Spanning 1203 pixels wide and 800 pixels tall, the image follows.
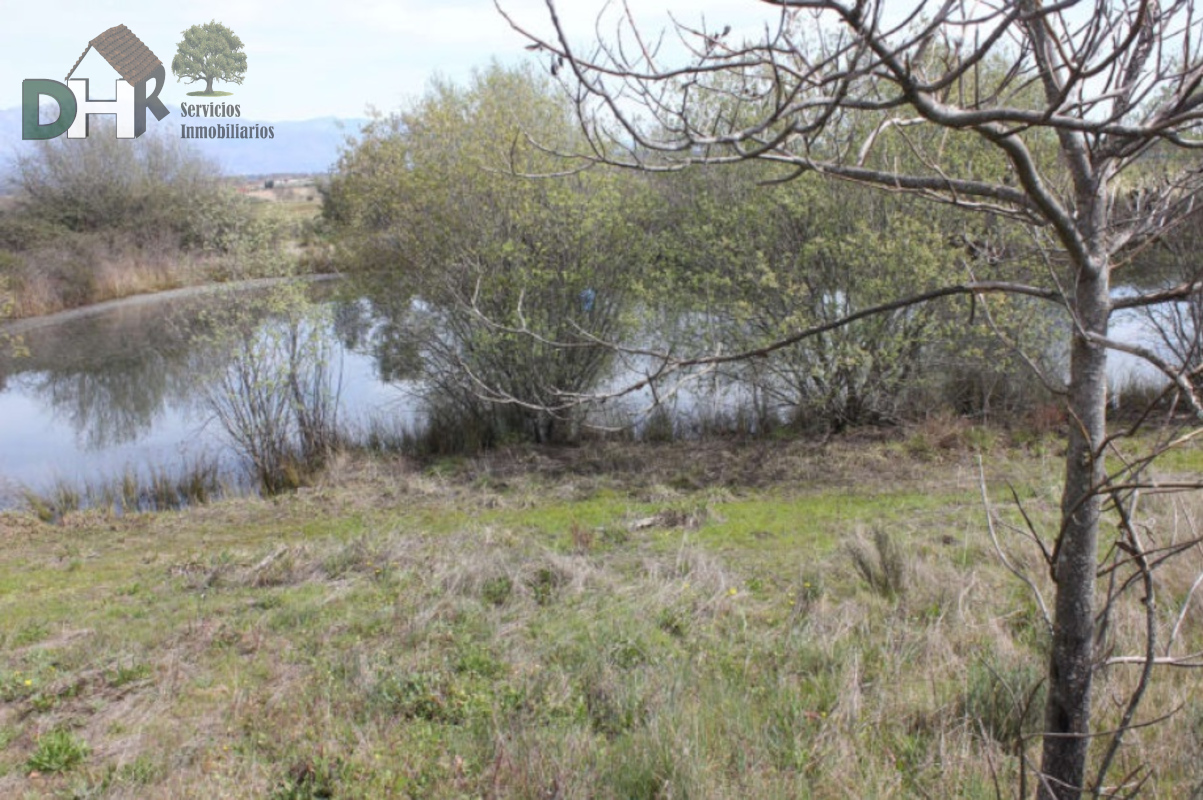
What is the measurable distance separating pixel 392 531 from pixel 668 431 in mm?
5207

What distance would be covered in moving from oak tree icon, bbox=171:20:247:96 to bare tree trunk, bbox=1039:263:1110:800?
24.3m

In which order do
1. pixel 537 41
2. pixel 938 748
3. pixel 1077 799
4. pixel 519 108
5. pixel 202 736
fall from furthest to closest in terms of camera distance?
pixel 519 108 < pixel 202 736 < pixel 938 748 < pixel 1077 799 < pixel 537 41

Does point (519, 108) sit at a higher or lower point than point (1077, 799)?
higher

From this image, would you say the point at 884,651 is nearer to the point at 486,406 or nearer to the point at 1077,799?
the point at 1077,799

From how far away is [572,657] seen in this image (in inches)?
187

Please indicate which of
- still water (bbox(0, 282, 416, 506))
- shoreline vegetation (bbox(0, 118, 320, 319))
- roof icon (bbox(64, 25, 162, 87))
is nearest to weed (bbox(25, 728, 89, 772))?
still water (bbox(0, 282, 416, 506))

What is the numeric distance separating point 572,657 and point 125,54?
21599 mm

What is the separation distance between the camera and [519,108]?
37.8 feet

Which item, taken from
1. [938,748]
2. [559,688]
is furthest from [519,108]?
[938,748]

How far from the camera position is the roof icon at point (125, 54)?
20172mm

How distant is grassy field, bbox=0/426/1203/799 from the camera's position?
3393 mm

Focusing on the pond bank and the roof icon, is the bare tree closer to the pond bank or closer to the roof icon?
the pond bank

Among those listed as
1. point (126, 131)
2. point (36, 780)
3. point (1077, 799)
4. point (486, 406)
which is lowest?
point (36, 780)

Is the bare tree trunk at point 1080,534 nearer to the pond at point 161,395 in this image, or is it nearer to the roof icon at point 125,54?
the pond at point 161,395
